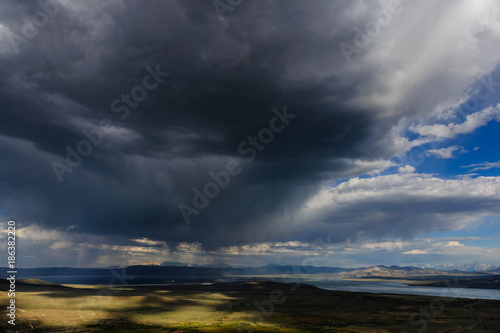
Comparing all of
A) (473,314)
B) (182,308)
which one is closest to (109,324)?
(182,308)

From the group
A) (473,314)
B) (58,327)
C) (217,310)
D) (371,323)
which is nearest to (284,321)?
(371,323)

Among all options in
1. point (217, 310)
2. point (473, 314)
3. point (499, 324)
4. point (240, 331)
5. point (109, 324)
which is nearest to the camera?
point (240, 331)

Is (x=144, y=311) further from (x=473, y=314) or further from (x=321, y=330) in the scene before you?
(x=473, y=314)

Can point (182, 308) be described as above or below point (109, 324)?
below

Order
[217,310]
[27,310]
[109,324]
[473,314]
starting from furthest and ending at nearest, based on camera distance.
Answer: [217,310]
[473,314]
[27,310]
[109,324]

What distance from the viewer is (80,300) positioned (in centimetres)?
13875

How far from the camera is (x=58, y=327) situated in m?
83.7

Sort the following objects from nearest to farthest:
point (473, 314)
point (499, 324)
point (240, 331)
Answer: point (240, 331), point (499, 324), point (473, 314)

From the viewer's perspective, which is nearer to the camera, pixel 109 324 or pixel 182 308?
pixel 109 324

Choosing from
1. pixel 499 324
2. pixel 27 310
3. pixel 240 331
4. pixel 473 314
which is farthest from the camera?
pixel 473 314

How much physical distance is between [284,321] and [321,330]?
2008 cm

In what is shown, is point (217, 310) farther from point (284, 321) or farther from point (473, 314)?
point (473, 314)

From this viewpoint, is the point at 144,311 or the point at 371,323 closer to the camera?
the point at 371,323

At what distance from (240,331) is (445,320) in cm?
6919
